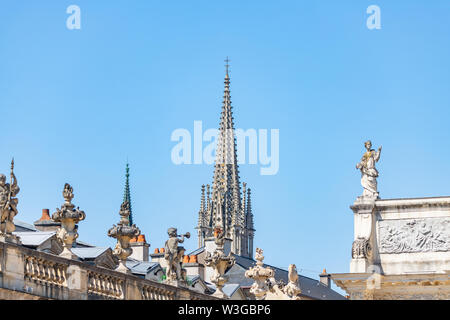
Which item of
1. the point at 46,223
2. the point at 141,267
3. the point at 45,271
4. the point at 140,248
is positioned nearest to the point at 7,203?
the point at 45,271

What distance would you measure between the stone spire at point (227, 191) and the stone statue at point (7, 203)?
12659 cm

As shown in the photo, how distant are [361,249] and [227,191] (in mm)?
102721

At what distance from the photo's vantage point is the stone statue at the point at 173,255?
38.2m

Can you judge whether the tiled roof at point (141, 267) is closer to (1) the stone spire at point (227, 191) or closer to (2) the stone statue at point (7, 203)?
(2) the stone statue at point (7, 203)

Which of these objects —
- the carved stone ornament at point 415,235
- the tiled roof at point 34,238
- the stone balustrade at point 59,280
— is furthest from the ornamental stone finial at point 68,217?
the carved stone ornament at point 415,235

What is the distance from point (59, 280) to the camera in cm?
3138

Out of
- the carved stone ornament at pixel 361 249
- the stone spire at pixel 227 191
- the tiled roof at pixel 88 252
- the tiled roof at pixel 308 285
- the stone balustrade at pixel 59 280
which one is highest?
the stone spire at pixel 227 191

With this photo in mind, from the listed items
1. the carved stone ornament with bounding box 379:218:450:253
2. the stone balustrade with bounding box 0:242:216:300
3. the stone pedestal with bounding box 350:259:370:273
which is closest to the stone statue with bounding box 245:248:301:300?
the stone balustrade with bounding box 0:242:216:300

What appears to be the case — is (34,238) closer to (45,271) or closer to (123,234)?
(123,234)

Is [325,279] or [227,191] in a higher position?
[227,191]
